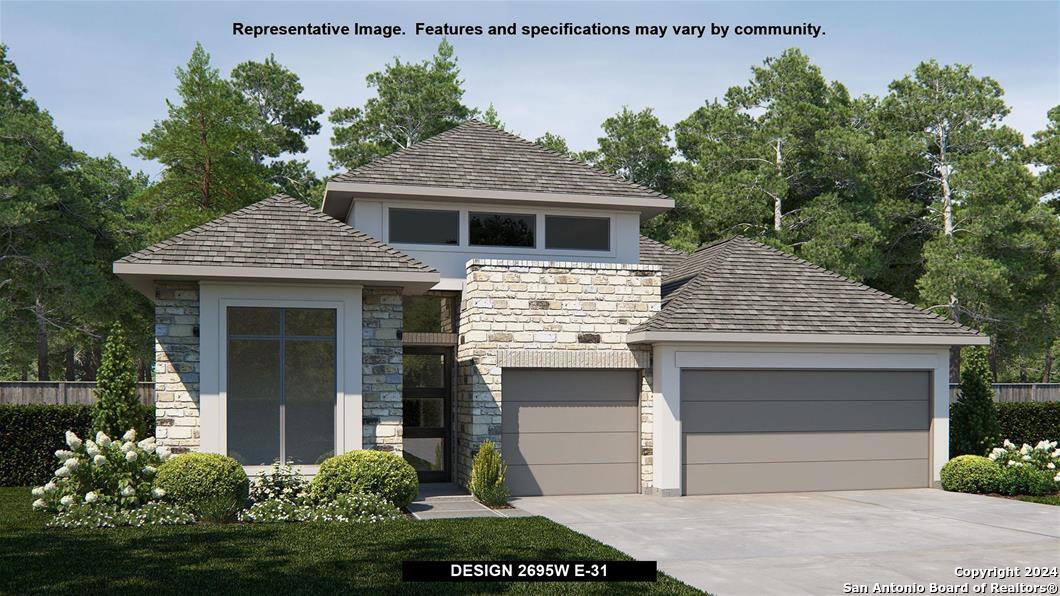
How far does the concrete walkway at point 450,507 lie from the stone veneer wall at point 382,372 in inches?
41.8

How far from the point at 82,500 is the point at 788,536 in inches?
377

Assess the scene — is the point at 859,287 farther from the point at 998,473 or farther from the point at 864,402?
the point at 998,473

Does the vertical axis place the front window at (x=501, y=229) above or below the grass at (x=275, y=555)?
above

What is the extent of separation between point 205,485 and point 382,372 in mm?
3345

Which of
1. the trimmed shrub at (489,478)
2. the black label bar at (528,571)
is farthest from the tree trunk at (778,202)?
the black label bar at (528,571)

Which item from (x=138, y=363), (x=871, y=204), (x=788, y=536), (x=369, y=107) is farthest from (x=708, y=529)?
(x=138, y=363)

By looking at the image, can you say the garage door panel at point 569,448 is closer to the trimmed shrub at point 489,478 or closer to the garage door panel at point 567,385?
the garage door panel at point 567,385

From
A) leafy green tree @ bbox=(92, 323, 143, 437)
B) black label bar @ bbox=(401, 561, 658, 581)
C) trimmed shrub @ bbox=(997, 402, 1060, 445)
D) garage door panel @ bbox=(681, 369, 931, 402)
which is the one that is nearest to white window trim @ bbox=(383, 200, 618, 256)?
garage door panel @ bbox=(681, 369, 931, 402)

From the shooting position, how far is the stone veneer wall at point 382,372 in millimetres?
14898

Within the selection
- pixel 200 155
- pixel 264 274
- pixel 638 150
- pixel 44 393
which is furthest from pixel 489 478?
pixel 638 150

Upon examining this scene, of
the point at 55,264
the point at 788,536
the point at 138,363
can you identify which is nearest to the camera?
the point at 788,536

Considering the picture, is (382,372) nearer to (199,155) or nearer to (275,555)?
(275,555)

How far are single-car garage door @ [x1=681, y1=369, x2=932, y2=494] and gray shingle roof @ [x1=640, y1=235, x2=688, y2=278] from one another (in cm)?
495

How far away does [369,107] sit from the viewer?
3778 cm
